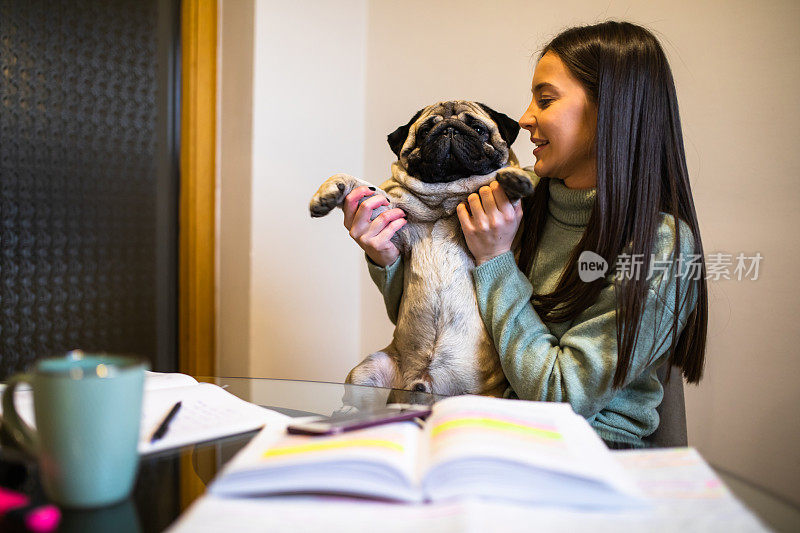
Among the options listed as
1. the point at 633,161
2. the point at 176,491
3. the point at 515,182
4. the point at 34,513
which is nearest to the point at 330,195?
the point at 515,182

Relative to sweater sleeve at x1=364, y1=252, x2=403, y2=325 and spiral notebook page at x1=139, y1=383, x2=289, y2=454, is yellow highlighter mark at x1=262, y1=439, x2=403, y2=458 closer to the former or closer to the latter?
spiral notebook page at x1=139, y1=383, x2=289, y2=454

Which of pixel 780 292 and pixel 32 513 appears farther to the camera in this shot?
pixel 780 292

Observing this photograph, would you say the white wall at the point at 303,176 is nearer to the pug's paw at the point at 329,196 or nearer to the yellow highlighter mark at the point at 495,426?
the pug's paw at the point at 329,196

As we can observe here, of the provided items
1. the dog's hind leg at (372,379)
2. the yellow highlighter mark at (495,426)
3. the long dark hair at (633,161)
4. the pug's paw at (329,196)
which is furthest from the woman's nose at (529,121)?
the yellow highlighter mark at (495,426)

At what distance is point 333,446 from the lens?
59 cm

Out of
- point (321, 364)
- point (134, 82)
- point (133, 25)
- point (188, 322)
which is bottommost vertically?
point (321, 364)

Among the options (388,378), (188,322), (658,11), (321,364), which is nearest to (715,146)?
(658,11)

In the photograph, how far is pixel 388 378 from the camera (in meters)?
1.33

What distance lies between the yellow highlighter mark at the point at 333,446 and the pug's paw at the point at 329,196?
0.73 m

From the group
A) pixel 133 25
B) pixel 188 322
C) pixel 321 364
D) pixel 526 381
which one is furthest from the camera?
pixel 321 364

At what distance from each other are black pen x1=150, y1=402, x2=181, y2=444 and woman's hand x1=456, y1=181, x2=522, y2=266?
0.64m

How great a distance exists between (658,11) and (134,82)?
167 centimetres

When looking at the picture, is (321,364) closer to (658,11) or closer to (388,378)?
(388,378)

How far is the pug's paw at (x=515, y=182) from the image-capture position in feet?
3.72
